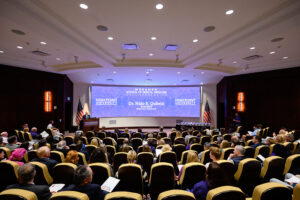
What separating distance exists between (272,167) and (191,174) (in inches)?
63.3

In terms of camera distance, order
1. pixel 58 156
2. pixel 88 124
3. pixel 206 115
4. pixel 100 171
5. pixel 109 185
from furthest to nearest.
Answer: pixel 206 115 < pixel 88 124 < pixel 58 156 < pixel 100 171 < pixel 109 185

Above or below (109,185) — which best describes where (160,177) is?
below

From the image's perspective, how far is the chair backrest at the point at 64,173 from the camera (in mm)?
2564

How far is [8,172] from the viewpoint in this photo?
263cm

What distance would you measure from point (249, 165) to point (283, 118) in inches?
344

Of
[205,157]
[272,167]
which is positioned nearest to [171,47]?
[205,157]

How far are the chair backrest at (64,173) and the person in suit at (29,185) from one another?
59cm

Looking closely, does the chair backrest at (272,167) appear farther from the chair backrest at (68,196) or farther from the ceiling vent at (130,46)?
the ceiling vent at (130,46)

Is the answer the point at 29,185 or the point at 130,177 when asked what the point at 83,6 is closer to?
the point at 29,185

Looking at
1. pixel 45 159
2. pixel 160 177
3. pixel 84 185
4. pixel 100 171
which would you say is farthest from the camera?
pixel 45 159

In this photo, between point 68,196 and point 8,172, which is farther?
point 8,172

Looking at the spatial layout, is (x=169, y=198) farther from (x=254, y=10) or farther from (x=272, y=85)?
(x=272, y=85)

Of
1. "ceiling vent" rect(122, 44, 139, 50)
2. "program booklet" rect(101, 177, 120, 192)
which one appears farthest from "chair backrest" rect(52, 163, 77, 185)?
"ceiling vent" rect(122, 44, 139, 50)

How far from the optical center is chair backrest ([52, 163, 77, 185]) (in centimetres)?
256
